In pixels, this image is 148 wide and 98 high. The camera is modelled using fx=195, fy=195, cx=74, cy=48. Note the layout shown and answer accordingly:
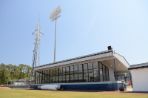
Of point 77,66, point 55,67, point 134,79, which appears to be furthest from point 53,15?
point 134,79

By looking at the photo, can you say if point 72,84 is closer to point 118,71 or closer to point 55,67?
point 55,67

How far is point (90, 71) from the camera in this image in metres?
30.7

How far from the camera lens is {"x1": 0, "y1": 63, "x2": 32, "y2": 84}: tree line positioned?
68.4 metres

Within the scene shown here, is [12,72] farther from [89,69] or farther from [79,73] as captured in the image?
[89,69]

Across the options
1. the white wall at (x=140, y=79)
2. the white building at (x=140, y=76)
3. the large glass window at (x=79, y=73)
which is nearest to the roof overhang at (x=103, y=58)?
the large glass window at (x=79, y=73)

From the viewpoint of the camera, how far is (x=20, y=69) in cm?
7519

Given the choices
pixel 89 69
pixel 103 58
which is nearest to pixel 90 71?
pixel 89 69

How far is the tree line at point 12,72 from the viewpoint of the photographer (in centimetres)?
6838

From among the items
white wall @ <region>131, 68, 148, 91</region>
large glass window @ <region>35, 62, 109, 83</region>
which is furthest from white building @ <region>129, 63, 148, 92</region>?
large glass window @ <region>35, 62, 109, 83</region>

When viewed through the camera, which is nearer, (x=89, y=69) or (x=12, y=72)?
(x=89, y=69)

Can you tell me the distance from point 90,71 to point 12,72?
50178mm

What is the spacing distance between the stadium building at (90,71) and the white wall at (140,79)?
304cm

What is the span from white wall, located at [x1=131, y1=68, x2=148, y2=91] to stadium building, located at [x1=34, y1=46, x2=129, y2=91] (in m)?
3.04

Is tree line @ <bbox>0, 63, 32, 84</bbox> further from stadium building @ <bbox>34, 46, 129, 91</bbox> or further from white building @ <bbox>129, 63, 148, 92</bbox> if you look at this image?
white building @ <bbox>129, 63, 148, 92</bbox>
